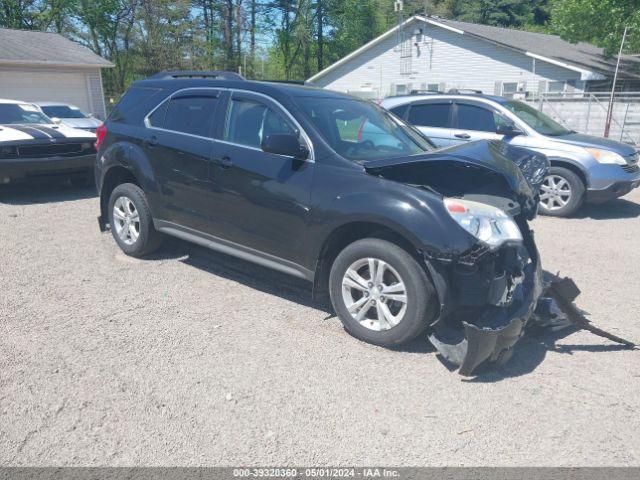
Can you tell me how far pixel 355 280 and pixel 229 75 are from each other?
2.97 meters

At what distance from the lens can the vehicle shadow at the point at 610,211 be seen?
851 cm

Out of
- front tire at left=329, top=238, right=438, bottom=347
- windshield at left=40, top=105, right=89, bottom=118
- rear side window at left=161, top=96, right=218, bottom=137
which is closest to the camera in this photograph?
front tire at left=329, top=238, right=438, bottom=347

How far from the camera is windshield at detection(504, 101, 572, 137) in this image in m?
8.80

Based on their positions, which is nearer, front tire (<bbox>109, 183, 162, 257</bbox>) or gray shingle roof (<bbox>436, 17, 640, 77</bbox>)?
front tire (<bbox>109, 183, 162, 257</bbox>)

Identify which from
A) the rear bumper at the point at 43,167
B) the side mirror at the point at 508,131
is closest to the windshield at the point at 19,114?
the rear bumper at the point at 43,167

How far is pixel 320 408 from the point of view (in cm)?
321

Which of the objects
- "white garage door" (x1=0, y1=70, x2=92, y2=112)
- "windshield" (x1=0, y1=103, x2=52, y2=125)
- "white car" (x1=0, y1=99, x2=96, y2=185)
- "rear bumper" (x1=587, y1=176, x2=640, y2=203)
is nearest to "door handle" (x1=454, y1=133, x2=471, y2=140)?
"rear bumper" (x1=587, y1=176, x2=640, y2=203)

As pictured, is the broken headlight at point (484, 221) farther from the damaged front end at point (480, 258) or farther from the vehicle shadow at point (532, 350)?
the vehicle shadow at point (532, 350)

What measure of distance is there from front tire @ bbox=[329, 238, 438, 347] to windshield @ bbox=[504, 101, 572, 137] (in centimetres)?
602

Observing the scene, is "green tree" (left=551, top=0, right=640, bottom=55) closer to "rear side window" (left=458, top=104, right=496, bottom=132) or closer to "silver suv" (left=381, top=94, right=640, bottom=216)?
"silver suv" (left=381, top=94, right=640, bottom=216)

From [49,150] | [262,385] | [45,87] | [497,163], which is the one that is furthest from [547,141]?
[45,87]

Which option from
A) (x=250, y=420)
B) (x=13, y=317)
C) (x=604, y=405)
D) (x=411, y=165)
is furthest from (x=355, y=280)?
(x=13, y=317)

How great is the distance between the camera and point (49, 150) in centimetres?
861

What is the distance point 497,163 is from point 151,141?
323 cm
